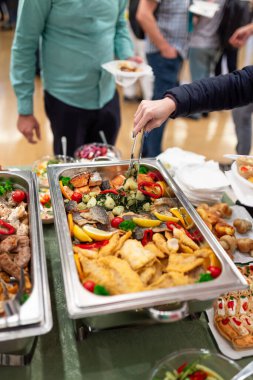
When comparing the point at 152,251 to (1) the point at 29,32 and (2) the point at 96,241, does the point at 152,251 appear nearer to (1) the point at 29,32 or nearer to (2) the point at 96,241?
(2) the point at 96,241

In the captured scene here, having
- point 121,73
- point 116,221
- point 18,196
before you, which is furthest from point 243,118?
point 18,196

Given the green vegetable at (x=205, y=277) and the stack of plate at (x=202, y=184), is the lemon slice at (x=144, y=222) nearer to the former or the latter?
the green vegetable at (x=205, y=277)

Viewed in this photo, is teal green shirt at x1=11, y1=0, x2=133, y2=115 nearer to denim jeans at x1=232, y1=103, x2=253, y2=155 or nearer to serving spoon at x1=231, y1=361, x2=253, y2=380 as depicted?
denim jeans at x1=232, y1=103, x2=253, y2=155

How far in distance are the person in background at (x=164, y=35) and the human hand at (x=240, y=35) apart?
433 millimetres

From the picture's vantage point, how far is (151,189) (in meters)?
1.33

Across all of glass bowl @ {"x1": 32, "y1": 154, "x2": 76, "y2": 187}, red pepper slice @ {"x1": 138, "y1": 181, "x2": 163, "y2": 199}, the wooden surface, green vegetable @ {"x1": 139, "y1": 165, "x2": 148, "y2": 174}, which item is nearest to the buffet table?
red pepper slice @ {"x1": 138, "y1": 181, "x2": 163, "y2": 199}

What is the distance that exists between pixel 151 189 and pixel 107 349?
1.95 feet

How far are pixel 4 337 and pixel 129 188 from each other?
704mm

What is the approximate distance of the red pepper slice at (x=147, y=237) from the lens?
1.10 metres

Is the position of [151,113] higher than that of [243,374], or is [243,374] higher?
[151,113]

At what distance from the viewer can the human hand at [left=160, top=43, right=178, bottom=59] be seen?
110 inches

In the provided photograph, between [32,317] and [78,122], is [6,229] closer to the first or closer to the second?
[32,317]

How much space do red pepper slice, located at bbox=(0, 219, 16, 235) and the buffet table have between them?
0.85ft

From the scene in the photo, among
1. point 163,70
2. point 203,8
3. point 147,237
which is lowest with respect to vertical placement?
point 147,237
